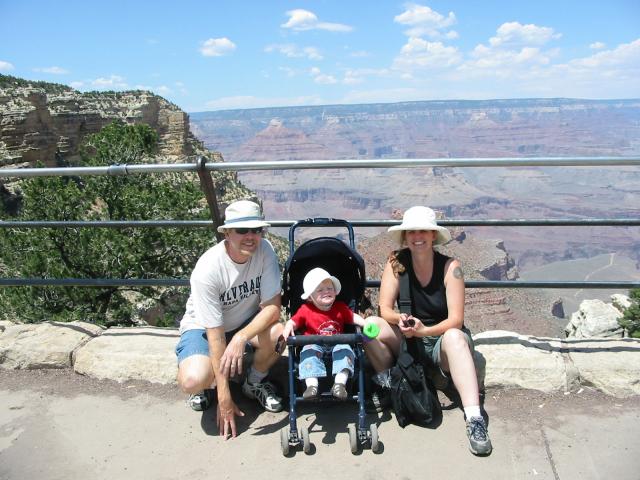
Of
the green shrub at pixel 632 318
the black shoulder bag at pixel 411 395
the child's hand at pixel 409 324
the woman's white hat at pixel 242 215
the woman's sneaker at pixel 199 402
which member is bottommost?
the green shrub at pixel 632 318

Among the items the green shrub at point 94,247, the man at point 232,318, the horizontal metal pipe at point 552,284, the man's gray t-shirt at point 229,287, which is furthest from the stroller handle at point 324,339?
the green shrub at point 94,247

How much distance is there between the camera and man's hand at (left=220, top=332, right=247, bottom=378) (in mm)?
A: 2986

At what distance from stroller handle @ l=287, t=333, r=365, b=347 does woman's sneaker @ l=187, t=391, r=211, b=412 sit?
2.51ft

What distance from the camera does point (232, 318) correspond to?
3.28 metres

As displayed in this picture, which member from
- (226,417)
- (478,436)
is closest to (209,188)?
(226,417)

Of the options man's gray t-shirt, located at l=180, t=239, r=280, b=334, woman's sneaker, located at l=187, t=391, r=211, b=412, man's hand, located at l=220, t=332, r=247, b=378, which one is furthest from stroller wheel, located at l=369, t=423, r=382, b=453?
woman's sneaker, located at l=187, t=391, r=211, b=412

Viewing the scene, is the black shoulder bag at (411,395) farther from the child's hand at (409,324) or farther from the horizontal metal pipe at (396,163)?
the horizontal metal pipe at (396,163)

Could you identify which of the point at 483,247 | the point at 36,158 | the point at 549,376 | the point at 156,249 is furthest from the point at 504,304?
the point at 549,376

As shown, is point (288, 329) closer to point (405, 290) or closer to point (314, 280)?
point (314, 280)

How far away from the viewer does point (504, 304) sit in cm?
8144

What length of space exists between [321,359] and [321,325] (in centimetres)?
20

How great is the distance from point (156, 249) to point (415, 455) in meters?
13.5

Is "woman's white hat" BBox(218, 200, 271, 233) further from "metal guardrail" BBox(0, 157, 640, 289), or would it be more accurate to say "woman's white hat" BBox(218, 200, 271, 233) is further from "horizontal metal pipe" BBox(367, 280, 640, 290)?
"horizontal metal pipe" BBox(367, 280, 640, 290)

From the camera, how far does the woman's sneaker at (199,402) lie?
10.7 feet
